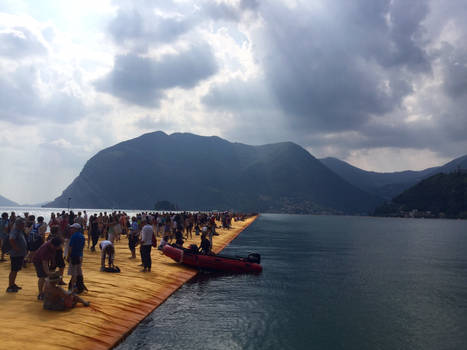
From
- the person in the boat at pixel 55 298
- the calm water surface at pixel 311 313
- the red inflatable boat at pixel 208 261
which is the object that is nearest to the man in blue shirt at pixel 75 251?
the person in the boat at pixel 55 298

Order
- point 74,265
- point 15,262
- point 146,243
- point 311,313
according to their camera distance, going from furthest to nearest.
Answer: point 146,243
point 311,313
point 74,265
point 15,262

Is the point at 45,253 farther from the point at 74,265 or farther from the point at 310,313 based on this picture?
the point at 310,313

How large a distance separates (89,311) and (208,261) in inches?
494

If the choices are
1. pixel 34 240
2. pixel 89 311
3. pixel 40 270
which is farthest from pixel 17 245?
pixel 34 240

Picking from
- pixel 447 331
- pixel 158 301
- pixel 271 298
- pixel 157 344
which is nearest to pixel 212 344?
pixel 157 344

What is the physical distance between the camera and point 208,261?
78.6 feet

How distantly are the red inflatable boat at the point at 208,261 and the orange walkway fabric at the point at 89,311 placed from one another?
379 cm

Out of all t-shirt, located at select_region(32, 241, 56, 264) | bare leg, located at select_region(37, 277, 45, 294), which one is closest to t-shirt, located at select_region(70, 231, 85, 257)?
t-shirt, located at select_region(32, 241, 56, 264)

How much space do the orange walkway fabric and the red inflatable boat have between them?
3.79 meters

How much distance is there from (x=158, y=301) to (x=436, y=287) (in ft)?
59.8

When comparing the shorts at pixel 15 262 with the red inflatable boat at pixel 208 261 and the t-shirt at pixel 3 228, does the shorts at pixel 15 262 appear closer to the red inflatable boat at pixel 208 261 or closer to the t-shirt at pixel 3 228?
the t-shirt at pixel 3 228

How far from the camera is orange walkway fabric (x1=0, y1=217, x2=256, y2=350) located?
9.52 metres

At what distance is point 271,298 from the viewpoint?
18.2 meters

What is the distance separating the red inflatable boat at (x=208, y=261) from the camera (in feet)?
77.5
